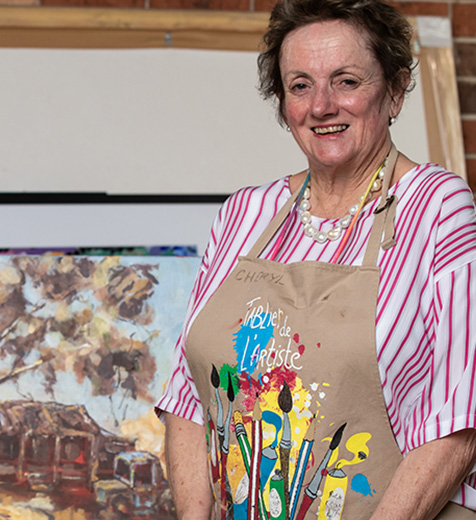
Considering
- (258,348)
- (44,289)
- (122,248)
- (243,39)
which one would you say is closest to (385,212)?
(258,348)

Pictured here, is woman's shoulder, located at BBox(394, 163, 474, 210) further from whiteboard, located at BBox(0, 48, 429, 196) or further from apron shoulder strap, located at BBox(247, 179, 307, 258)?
whiteboard, located at BBox(0, 48, 429, 196)

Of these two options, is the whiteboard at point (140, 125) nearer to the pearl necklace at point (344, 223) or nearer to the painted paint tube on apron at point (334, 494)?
the pearl necklace at point (344, 223)

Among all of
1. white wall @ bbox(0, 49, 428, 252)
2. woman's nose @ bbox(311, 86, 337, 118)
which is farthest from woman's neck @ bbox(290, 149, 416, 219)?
white wall @ bbox(0, 49, 428, 252)

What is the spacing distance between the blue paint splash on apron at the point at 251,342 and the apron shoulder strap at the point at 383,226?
0.62ft

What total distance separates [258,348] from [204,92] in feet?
4.35

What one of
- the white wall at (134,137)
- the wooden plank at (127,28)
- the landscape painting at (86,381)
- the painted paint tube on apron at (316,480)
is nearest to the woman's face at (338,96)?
the painted paint tube on apron at (316,480)

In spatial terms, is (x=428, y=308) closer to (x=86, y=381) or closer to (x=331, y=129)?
(x=331, y=129)

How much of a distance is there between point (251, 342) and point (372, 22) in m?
0.56

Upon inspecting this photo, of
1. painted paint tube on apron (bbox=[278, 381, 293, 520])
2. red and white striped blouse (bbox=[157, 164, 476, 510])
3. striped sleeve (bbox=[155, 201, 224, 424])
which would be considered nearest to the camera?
red and white striped blouse (bbox=[157, 164, 476, 510])

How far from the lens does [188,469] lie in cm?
132

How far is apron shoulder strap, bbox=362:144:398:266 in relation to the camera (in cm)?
113

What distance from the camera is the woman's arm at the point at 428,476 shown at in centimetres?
101

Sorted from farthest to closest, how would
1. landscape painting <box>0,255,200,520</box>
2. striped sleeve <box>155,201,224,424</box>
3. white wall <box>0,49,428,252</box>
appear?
white wall <box>0,49,428,252</box>
landscape painting <box>0,255,200,520</box>
striped sleeve <box>155,201,224,424</box>

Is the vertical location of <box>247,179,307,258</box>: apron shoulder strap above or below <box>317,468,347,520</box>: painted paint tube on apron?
above
